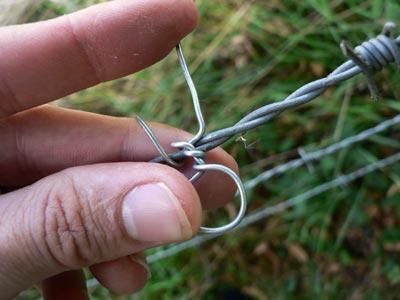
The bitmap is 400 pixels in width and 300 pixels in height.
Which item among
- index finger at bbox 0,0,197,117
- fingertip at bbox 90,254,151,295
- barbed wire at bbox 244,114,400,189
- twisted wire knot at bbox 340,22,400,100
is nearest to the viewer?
twisted wire knot at bbox 340,22,400,100

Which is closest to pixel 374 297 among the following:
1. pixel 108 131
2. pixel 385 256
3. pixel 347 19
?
pixel 385 256

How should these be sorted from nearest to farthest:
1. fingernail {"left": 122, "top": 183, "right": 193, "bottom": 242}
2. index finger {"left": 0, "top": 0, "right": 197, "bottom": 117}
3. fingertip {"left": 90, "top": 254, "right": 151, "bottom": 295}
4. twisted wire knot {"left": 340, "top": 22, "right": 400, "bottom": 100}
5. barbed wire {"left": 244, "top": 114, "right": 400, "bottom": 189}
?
twisted wire knot {"left": 340, "top": 22, "right": 400, "bottom": 100}
fingernail {"left": 122, "top": 183, "right": 193, "bottom": 242}
index finger {"left": 0, "top": 0, "right": 197, "bottom": 117}
fingertip {"left": 90, "top": 254, "right": 151, "bottom": 295}
barbed wire {"left": 244, "top": 114, "right": 400, "bottom": 189}

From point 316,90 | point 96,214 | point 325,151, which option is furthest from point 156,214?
point 325,151

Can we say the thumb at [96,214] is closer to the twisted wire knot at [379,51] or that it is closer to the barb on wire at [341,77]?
the barb on wire at [341,77]

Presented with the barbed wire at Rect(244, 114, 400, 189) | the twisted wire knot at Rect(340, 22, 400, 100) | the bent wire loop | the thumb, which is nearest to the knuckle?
the thumb

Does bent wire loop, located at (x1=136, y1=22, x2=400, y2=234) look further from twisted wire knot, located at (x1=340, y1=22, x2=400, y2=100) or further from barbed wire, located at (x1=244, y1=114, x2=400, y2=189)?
barbed wire, located at (x1=244, y1=114, x2=400, y2=189)

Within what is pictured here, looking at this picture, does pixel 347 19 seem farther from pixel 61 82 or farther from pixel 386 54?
pixel 386 54

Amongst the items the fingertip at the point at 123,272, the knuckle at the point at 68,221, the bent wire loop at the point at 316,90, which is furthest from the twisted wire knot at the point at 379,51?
the fingertip at the point at 123,272

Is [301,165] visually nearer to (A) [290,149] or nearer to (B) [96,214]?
(A) [290,149]
